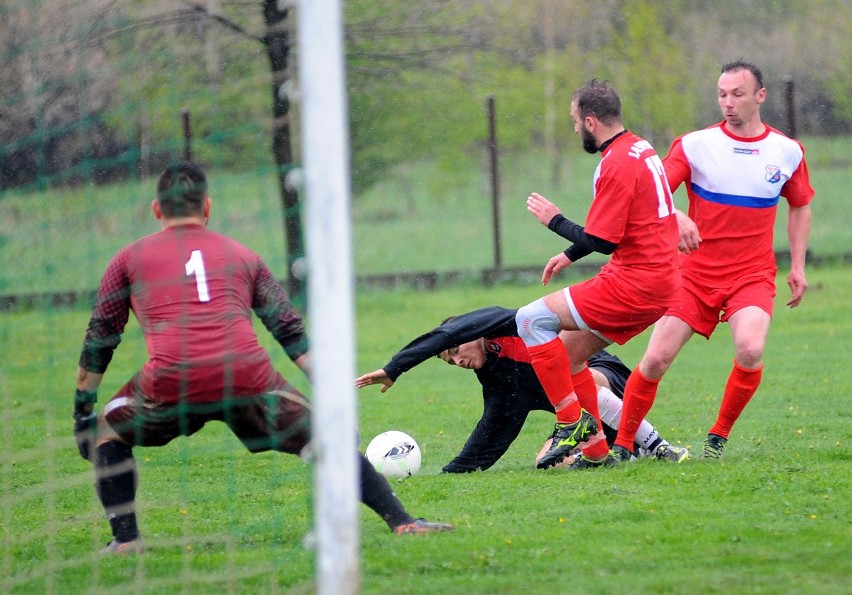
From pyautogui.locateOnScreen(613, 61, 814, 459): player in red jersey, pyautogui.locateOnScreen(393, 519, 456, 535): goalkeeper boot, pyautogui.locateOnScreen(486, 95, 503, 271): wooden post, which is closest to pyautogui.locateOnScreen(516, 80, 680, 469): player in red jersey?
pyautogui.locateOnScreen(613, 61, 814, 459): player in red jersey

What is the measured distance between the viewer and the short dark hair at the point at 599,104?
18.2ft

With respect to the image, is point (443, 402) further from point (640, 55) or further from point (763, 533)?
point (640, 55)

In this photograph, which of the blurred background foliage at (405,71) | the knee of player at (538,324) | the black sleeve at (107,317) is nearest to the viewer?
the black sleeve at (107,317)

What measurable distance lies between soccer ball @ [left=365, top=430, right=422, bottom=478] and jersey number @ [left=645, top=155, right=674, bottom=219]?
6.18 feet

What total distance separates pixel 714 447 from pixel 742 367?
0.46 meters

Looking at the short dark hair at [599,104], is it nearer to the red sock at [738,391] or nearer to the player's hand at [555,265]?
the player's hand at [555,265]

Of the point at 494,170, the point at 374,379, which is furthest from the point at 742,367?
the point at 494,170

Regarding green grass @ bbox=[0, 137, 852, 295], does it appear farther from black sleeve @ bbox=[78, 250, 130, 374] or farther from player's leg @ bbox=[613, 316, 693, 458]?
black sleeve @ bbox=[78, 250, 130, 374]

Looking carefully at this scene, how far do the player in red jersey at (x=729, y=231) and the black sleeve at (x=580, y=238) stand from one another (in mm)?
670

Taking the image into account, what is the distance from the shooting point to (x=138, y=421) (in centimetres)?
434

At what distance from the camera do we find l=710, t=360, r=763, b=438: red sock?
5.87 meters

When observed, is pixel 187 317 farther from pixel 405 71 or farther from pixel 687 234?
pixel 405 71

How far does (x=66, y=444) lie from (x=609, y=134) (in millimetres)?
4030

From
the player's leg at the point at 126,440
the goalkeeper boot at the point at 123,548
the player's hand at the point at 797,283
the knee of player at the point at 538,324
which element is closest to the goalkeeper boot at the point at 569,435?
the knee of player at the point at 538,324
